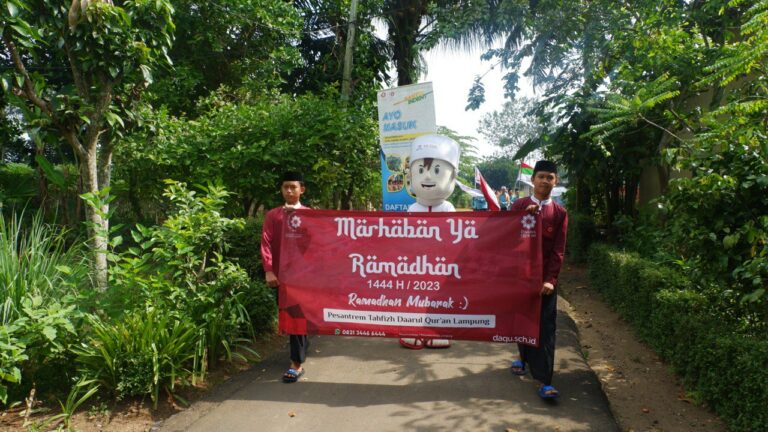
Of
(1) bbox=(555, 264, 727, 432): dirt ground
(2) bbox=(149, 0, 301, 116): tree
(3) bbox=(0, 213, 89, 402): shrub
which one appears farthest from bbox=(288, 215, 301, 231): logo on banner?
(2) bbox=(149, 0, 301, 116): tree

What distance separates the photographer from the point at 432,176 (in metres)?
6.08

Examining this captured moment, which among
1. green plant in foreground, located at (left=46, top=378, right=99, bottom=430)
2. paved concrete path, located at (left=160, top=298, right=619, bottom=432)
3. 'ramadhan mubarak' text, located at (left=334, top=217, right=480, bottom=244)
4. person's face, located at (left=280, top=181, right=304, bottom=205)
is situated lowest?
paved concrete path, located at (left=160, top=298, right=619, bottom=432)

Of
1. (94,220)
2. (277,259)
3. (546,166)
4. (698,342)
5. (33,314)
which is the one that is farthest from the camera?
(94,220)

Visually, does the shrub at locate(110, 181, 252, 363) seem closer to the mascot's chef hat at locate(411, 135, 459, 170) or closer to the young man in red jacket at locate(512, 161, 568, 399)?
the mascot's chef hat at locate(411, 135, 459, 170)

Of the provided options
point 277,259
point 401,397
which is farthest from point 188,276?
point 401,397

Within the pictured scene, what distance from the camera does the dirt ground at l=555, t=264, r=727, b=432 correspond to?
4.27 meters

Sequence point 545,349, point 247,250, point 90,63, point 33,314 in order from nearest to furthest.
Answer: point 33,314, point 545,349, point 90,63, point 247,250

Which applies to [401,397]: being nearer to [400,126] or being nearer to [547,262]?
[547,262]

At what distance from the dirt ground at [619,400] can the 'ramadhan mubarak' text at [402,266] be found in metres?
1.59

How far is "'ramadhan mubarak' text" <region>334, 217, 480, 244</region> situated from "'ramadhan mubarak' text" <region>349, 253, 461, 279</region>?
189 millimetres

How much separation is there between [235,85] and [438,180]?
355 inches

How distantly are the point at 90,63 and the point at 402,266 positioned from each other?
11.3 feet

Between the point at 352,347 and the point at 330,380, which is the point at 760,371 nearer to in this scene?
the point at 330,380

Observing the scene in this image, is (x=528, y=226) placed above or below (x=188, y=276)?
above
